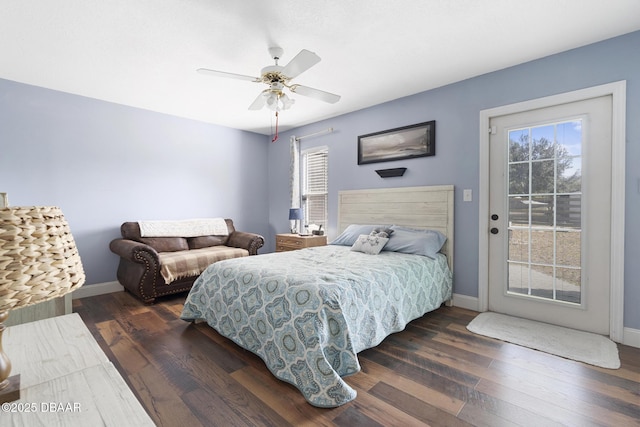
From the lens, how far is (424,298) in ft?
9.26

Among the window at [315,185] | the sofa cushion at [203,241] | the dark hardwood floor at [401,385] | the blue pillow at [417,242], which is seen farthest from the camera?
the window at [315,185]

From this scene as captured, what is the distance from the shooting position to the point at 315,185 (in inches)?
200

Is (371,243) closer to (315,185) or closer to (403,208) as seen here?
(403,208)

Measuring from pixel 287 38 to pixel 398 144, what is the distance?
196 cm

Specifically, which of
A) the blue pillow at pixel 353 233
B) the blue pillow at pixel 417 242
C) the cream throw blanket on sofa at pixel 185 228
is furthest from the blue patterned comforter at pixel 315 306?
the cream throw blanket on sofa at pixel 185 228

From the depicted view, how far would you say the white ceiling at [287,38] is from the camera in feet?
6.96

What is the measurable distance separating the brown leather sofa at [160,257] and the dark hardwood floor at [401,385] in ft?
2.64

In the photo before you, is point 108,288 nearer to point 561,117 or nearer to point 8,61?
point 8,61

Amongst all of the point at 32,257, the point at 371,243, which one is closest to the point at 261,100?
the point at 371,243

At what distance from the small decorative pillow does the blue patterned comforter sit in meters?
0.21

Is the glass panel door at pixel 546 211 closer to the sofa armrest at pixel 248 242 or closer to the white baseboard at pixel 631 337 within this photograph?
the white baseboard at pixel 631 337

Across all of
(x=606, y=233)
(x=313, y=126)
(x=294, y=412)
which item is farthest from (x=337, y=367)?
(x=313, y=126)

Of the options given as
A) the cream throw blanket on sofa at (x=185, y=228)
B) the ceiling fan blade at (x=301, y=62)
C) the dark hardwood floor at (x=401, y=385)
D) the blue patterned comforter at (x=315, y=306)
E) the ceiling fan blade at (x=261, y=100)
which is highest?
the ceiling fan blade at (x=301, y=62)

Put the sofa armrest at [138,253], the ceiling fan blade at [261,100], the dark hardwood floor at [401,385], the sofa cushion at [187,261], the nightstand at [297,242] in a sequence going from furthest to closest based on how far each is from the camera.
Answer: the nightstand at [297,242], the sofa cushion at [187,261], the sofa armrest at [138,253], the ceiling fan blade at [261,100], the dark hardwood floor at [401,385]
